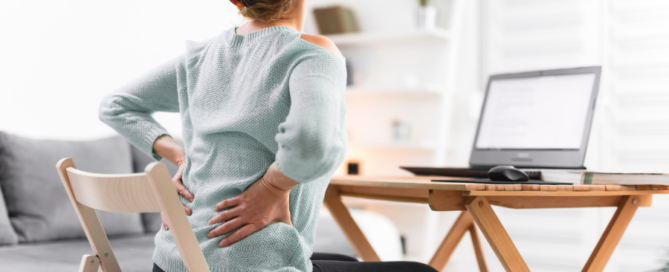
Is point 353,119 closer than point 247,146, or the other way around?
point 247,146

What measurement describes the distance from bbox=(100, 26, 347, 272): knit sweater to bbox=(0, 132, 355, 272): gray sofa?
0.99 meters

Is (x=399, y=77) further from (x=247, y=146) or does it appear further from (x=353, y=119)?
(x=247, y=146)

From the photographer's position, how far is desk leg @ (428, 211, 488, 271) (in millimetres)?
1596

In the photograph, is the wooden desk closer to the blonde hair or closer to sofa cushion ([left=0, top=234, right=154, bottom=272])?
the blonde hair

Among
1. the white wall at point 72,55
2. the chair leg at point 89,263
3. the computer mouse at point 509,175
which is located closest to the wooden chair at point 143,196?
the chair leg at point 89,263

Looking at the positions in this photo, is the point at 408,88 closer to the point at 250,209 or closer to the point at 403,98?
the point at 403,98

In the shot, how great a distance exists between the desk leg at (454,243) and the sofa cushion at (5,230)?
1.44 m

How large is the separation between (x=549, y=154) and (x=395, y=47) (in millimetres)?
2242

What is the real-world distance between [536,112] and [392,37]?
77.3 inches

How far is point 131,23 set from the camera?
108 inches

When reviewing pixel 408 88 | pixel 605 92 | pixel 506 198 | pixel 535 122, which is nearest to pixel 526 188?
pixel 506 198

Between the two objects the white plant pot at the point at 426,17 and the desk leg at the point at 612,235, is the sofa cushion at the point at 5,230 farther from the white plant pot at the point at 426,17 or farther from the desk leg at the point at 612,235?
the white plant pot at the point at 426,17

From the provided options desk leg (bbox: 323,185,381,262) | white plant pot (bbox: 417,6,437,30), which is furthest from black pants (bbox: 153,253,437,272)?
white plant pot (bbox: 417,6,437,30)

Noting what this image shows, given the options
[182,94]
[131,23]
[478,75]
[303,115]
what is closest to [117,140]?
[131,23]
